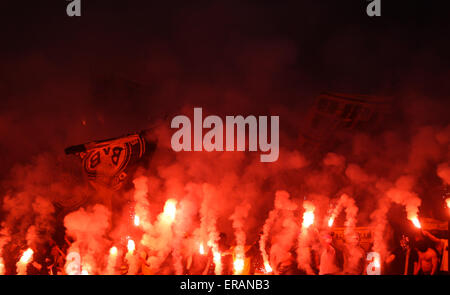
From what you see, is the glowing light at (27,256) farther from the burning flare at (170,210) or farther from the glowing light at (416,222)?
the glowing light at (416,222)

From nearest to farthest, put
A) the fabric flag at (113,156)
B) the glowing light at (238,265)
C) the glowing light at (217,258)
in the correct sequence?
the glowing light at (238,265), the glowing light at (217,258), the fabric flag at (113,156)

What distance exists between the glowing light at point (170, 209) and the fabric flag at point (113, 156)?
1.25 metres

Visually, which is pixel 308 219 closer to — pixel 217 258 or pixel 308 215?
pixel 308 215

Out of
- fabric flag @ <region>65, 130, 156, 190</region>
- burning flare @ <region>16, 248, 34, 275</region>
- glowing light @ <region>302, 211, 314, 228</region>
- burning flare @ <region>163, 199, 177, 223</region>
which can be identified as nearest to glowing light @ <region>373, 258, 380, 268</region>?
glowing light @ <region>302, 211, 314, 228</region>

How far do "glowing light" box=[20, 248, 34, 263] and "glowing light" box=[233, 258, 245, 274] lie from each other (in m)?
4.80

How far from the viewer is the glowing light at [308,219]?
7.04m

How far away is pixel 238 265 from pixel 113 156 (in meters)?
3.98

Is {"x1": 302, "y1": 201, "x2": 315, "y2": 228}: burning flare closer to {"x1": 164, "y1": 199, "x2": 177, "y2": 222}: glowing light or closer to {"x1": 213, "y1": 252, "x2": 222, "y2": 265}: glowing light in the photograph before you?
{"x1": 213, "y1": 252, "x2": 222, "y2": 265}: glowing light

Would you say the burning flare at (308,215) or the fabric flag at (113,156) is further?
the fabric flag at (113,156)

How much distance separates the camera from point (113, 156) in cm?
859

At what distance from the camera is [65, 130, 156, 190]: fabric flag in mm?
8523

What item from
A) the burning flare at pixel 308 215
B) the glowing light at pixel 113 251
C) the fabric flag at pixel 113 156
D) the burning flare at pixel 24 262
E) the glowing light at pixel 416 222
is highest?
the fabric flag at pixel 113 156

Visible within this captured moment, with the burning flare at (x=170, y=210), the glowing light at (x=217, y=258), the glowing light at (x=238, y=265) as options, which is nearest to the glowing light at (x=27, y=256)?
the burning flare at (x=170, y=210)

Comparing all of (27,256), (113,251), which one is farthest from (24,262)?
(113,251)
